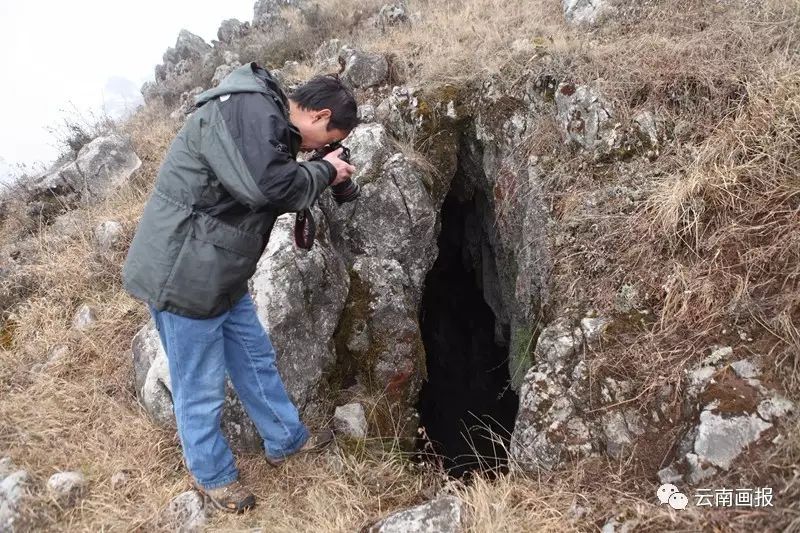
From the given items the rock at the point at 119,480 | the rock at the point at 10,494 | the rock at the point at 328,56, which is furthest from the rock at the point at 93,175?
the rock at the point at 119,480

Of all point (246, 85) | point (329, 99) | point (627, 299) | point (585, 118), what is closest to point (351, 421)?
point (627, 299)

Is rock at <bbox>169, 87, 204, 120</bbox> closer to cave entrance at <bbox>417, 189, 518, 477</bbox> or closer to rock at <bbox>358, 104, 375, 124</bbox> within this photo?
rock at <bbox>358, 104, 375, 124</bbox>

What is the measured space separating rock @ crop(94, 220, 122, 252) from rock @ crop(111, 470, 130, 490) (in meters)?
2.81

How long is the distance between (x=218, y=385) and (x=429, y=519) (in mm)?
1408

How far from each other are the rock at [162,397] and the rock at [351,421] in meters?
0.61

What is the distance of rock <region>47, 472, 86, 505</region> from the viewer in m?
3.00

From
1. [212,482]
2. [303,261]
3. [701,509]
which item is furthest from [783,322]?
[212,482]

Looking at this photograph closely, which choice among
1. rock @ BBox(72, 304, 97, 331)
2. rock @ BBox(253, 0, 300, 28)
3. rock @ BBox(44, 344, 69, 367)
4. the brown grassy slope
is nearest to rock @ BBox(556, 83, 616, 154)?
the brown grassy slope

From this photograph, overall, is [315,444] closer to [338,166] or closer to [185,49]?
[338,166]

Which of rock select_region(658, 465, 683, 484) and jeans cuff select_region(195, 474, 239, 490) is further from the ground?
jeans cuff select_region(195, 474, 239, 490)

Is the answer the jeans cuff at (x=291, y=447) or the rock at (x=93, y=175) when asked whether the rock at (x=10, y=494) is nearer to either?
the jeans cuff at (x=291, y=447)

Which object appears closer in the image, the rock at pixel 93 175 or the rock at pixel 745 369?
the rock at pixel 745 369

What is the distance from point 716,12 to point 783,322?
364 centimetres

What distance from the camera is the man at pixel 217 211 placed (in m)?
2.27
